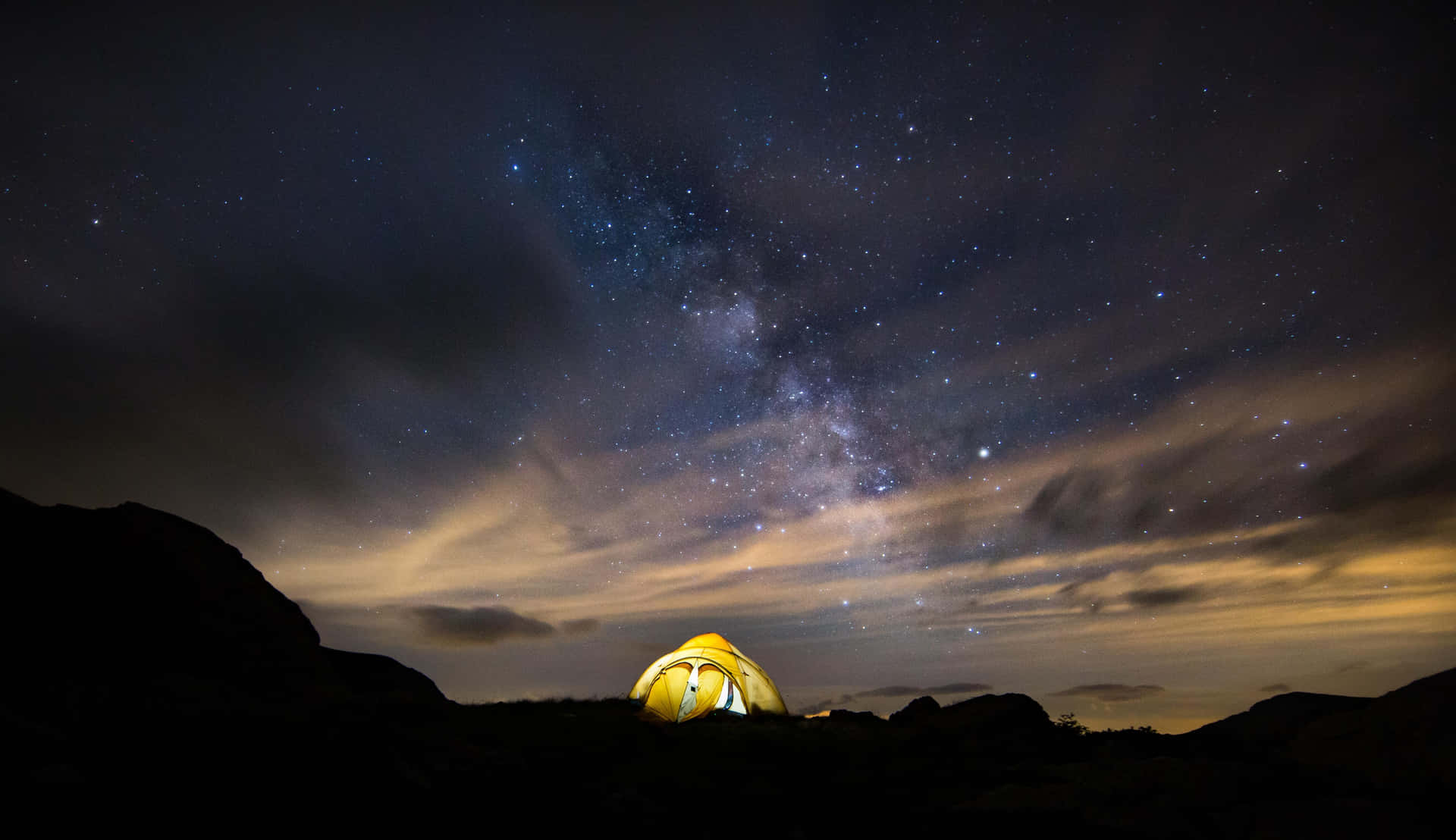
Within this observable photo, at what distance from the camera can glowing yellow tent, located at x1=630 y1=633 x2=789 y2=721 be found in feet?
65.4

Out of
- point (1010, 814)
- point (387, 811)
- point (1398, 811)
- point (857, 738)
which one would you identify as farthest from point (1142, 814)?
point (387, 811)

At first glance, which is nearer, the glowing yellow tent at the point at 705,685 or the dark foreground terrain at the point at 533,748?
the dark foreground terrain at the point at 533,748

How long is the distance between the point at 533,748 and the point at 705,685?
10666 millimetres

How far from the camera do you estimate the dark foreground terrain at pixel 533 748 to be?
5914 mm

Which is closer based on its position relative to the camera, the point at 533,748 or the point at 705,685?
the point at 533,748

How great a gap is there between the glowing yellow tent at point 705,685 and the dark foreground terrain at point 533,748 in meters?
6.23

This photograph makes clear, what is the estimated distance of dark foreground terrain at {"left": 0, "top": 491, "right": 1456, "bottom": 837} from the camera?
5.91 metres

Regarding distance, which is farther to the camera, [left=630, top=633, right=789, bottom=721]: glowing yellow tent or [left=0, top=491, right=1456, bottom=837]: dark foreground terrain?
[left=630, top=633, right=789, bottom=721]: glowing yellow tent

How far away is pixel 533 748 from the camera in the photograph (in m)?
10.4

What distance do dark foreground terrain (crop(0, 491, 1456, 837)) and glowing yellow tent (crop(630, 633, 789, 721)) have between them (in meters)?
6.23

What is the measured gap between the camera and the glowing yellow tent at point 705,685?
19938 millimetres

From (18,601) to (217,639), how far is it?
2.49 metres

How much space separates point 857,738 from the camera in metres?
13.4

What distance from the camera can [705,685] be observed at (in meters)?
20.3
